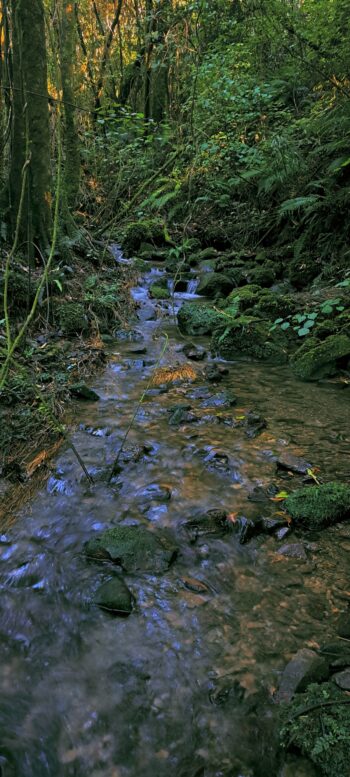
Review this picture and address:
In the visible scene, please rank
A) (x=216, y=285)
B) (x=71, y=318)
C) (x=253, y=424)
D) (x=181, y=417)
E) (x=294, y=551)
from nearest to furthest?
(x=294, y=551), (x=253, y=424), (x=181, y=417), (x=71, y=318), (x=216, y=285)

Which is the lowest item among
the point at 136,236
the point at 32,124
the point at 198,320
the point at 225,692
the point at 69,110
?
the point at 225,692

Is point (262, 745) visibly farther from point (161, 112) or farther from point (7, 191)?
point (161, 112)

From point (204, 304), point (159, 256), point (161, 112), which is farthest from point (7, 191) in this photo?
point (161, 112)

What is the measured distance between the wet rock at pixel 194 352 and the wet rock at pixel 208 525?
3.22m

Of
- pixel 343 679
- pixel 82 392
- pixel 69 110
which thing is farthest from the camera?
pixel 69 110

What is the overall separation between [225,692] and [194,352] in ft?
15.0

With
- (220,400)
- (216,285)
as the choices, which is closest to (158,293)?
(216,285)

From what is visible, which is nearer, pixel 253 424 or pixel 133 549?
pixel 133 549

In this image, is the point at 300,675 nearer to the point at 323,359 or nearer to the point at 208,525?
the point at 208,525

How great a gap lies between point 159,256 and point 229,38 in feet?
20.8

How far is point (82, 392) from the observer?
4.82m

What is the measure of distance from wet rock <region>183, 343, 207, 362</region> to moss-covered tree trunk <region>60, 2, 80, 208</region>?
562 centimetres

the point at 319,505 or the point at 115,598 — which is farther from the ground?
the point at 319,505

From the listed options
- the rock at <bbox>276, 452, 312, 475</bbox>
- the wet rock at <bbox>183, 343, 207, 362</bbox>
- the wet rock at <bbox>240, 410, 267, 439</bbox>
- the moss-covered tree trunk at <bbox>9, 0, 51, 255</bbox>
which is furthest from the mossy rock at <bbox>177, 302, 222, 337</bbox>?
the rock at <bbox>276, 452, 312, 475</bbox>
